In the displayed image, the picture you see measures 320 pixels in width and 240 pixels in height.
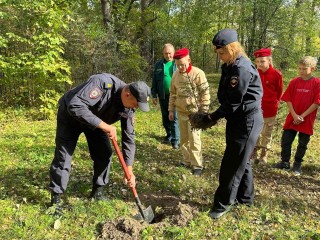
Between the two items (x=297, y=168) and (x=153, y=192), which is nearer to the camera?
(x=153, y=192)

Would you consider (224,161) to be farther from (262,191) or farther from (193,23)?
(193,23)

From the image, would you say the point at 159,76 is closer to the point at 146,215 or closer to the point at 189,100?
the point at 189,100

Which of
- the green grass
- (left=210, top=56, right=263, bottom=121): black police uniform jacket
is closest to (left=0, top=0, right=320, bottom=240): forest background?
the green grass

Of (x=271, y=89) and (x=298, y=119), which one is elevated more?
(x=271, y=89)

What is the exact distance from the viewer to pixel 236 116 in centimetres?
328

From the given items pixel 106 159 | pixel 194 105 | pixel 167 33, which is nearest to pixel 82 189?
pixel 106 159

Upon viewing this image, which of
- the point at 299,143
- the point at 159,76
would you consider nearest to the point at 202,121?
the point at 299,143

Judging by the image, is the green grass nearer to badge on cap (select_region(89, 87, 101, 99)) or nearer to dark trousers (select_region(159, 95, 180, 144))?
dark trousers (select_region(159, 95, 180, 144))

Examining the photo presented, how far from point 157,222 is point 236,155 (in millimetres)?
1271

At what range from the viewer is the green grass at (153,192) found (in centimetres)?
335

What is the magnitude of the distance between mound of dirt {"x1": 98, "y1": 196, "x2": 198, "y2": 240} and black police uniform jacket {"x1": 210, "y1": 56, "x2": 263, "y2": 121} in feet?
4.18

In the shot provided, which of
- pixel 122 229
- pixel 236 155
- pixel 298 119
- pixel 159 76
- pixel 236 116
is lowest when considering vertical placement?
pixel 122 229

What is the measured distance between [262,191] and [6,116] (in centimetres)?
726

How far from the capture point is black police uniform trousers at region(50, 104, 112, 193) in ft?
10.9
